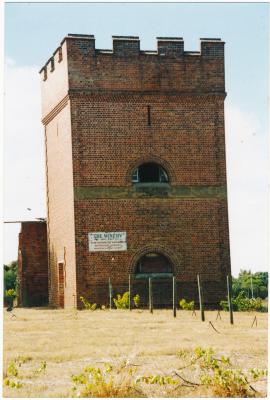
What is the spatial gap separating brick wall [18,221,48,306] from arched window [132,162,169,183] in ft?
17.7

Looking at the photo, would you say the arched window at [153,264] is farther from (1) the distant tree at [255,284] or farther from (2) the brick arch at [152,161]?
(1) the distant tree at [255,284]

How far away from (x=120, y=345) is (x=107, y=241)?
9882 mm

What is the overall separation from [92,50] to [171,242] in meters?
6.69

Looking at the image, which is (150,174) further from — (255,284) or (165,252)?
(255,284)

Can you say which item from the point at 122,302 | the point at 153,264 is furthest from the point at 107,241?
the point at 122,302

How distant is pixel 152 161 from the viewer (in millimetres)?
23250

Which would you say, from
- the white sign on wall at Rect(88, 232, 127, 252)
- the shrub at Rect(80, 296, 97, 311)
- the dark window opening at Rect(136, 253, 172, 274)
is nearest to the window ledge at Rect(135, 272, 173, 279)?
the dark window opening at Rect(136, 253, 172, 274)

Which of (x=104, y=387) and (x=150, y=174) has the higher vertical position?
A: (x=150, y=174)

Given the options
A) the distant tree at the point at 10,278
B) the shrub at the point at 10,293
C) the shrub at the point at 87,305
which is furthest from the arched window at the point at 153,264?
the distant tree at the point at 10,278

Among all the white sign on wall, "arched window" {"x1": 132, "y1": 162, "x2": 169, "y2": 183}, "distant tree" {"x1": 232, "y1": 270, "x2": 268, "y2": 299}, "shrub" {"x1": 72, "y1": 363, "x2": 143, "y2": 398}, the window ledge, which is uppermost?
"arched window" {"x1": 132, "y1": 162, "x2": 169, "y2": 183}

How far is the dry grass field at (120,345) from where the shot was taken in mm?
9695

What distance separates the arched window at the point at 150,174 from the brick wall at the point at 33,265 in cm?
538

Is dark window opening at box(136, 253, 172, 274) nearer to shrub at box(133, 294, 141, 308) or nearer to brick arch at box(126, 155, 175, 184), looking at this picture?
shrub at box(133, 294, 141, 308)

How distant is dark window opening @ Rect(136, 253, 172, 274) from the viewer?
76.0 feet
